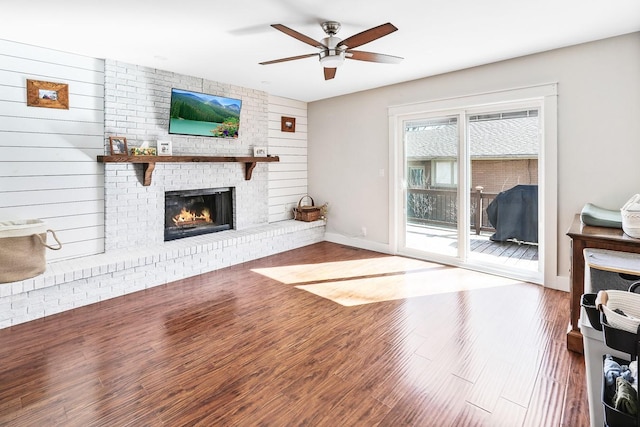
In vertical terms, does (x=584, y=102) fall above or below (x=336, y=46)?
below

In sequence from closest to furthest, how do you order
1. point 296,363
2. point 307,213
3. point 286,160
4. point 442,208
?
point 296,363 → point 442,208 → point 307,213 → point 286,160

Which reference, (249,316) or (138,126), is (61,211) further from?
(249,316)

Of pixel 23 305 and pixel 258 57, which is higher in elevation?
pixel 258 57

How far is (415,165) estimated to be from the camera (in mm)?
4848

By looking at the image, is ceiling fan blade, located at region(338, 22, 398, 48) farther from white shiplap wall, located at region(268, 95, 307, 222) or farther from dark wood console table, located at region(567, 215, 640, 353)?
white shiplap wall, located at region(268, 95, 307, 222)

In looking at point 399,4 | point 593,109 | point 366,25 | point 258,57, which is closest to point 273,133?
point 258,57

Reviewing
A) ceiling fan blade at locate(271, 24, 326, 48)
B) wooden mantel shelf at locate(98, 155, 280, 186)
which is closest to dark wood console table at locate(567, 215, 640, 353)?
ceiling fan blade at locate(271, 24, 326, 48)

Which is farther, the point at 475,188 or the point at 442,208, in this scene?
the point at 442,208

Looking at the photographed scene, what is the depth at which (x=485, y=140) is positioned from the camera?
13.5 feet

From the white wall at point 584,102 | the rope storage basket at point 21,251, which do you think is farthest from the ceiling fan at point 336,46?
the rope storage basket at point 21,251

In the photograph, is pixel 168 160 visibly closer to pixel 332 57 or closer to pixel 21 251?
pixel 21 251

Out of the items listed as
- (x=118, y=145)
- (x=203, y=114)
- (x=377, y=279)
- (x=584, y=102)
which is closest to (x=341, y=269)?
(x=377, y=279)

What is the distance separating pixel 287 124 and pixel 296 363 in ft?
14.0

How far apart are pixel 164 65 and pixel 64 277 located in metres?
2.49
